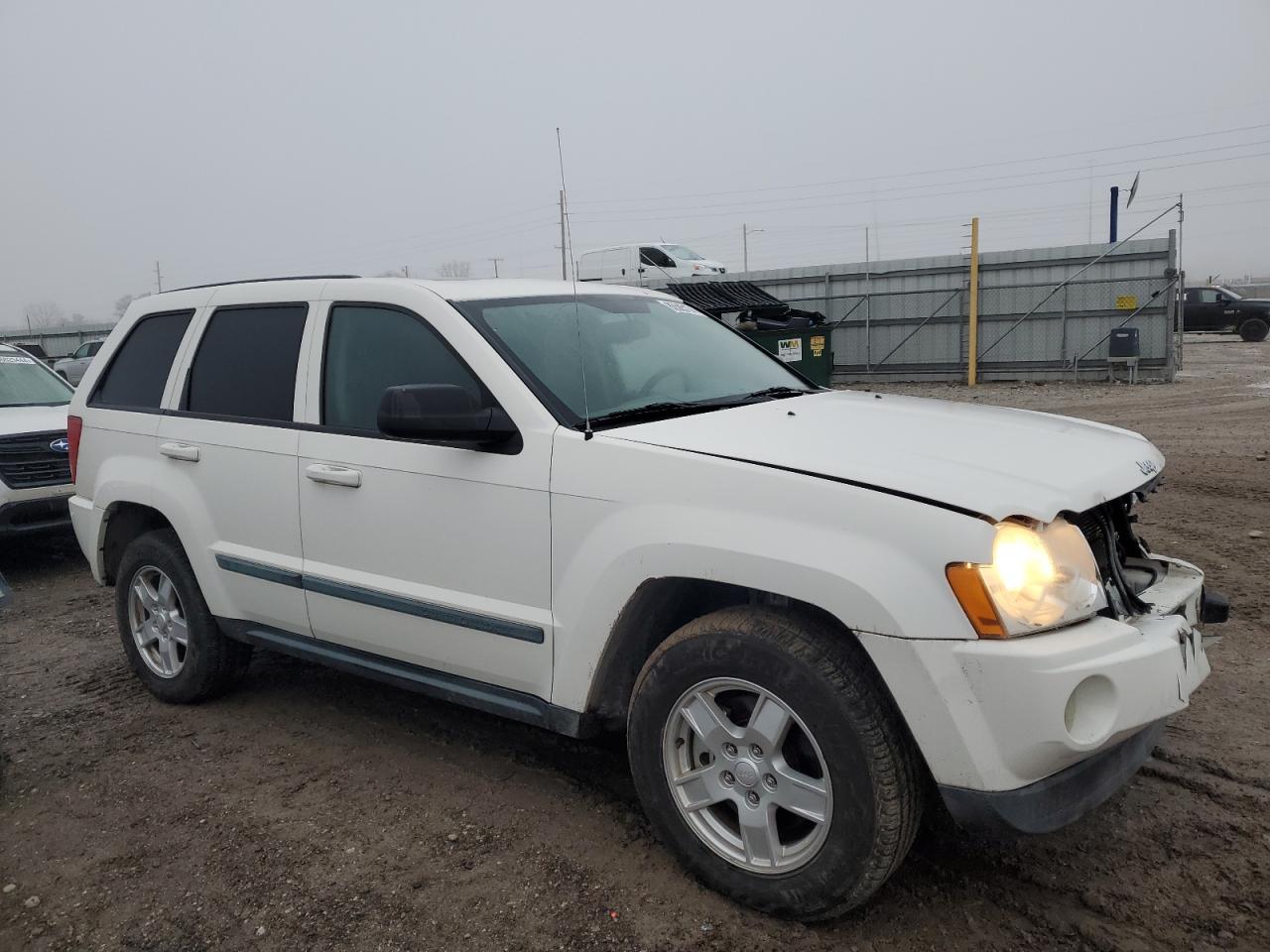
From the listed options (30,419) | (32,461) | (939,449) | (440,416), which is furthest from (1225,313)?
(440,416)

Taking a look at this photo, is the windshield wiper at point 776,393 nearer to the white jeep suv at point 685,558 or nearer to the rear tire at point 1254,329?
the white jeep suv at point 685,558

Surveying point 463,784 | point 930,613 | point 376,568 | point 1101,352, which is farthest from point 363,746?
point 1101,352

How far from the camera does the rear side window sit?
4.50 meters

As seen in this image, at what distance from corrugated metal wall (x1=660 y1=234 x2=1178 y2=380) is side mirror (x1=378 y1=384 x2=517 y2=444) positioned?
54.8 feet

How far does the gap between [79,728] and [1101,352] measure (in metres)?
17.4

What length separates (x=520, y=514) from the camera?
3.07 m

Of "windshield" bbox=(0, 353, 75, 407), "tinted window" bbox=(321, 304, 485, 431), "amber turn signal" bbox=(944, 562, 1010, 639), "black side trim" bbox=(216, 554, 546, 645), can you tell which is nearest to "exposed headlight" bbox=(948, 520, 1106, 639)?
Answer: "amber turn signal" bbox=(944, 562, 1010, 639)

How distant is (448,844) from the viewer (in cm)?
319

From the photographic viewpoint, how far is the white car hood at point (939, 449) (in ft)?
8.13

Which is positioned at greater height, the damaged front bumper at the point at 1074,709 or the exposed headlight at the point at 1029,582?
the exposed headlight at the point at 1029,582

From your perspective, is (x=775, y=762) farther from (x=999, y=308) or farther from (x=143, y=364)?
(x=999, y=308)

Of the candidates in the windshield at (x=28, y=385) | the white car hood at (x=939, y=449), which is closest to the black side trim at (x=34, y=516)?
the windshield at (x=28, y=385)

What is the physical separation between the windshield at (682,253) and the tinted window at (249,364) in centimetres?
2058

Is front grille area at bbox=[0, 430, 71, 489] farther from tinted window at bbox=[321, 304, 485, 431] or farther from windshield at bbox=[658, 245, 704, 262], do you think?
windshield at bbox=[658, 245, 704, 262]
